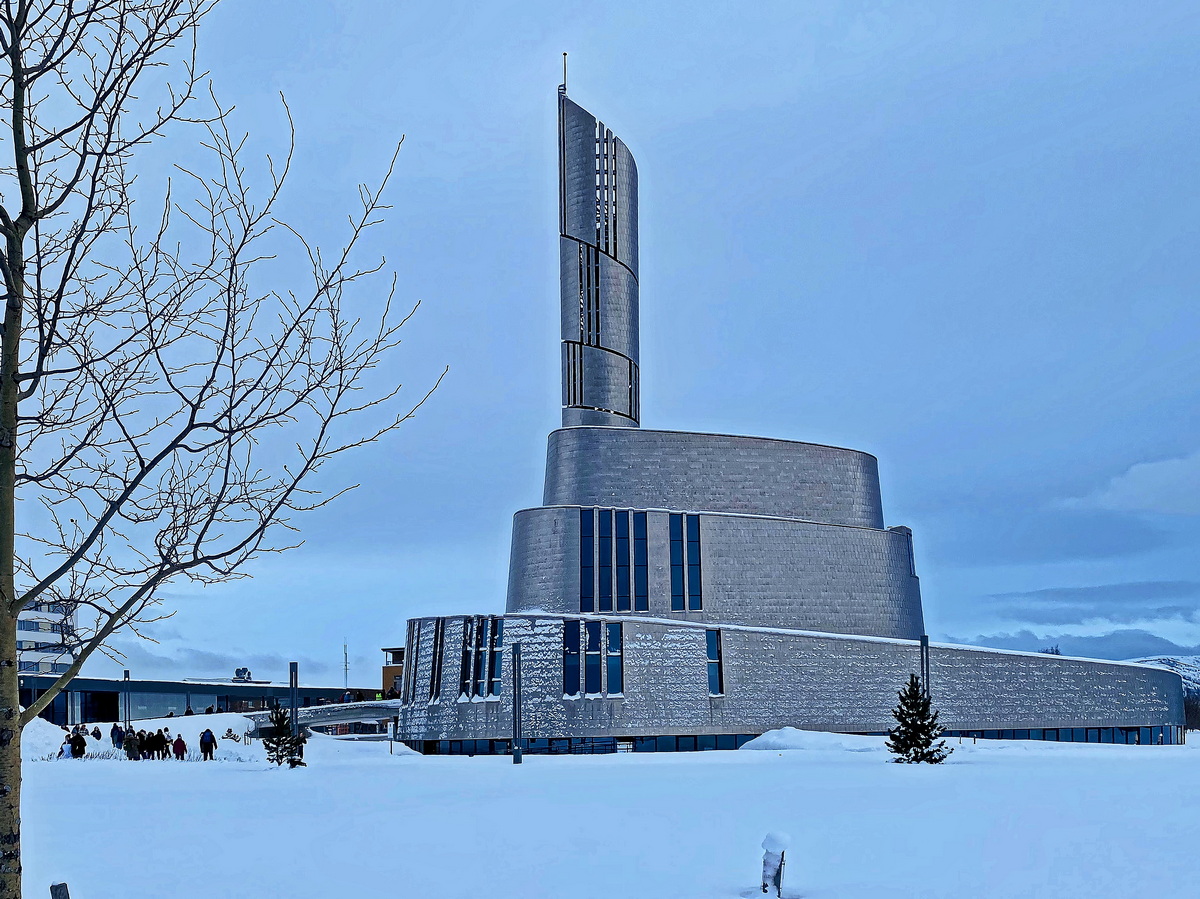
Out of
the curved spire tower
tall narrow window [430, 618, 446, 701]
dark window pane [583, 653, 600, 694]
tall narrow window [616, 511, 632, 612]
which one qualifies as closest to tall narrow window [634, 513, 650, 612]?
tall narrow window [616, 511, 632, 612]

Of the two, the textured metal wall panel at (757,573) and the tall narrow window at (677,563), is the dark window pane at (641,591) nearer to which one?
the textured metal wall panel at (757,573)

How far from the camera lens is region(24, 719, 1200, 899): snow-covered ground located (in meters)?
12.1

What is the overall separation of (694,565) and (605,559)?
387 centimetres

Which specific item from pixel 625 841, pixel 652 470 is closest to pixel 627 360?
pixel 652 470

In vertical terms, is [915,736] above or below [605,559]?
below

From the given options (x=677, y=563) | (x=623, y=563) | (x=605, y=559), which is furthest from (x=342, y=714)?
(x=677, y=563)

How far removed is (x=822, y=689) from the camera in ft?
157

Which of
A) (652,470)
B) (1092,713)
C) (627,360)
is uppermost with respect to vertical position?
(627,360)

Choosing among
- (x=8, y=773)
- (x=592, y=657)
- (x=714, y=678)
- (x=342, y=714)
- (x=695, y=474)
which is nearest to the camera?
(x=8, y=773)

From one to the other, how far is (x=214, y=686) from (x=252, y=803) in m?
67.5

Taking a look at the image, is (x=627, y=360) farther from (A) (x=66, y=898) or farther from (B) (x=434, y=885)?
(A) (x=66, y=898)

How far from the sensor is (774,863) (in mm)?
11211

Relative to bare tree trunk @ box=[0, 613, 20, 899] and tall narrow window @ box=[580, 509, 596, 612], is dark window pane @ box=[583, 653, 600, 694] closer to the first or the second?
tall narrow window @ box=[580, 509, 596, 612]

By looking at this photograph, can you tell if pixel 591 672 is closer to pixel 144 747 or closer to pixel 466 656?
pixel 466 656
